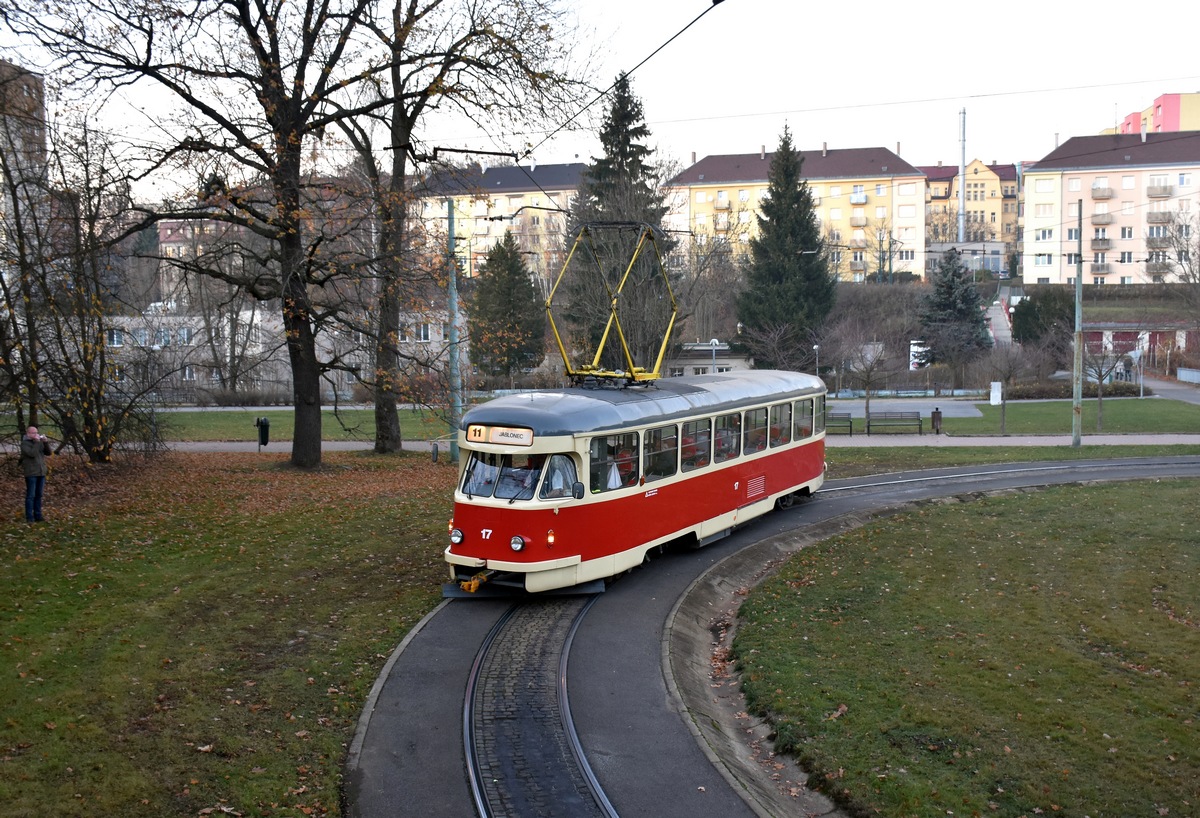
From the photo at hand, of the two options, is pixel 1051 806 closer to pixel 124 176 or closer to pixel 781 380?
pixel 781 380

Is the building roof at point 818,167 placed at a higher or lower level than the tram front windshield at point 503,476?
higher

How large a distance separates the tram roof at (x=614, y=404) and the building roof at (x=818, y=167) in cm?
7148

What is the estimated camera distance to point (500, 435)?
13.3m

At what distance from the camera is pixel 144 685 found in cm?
945

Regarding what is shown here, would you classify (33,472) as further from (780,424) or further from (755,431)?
(780,424)

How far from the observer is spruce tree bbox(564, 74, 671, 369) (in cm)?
3775

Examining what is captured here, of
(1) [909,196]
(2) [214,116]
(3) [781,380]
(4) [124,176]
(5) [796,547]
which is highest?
(1) [909,196]

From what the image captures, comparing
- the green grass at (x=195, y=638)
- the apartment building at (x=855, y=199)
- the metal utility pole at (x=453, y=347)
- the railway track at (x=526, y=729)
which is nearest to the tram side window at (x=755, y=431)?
the green grass at (x=195, y=638)

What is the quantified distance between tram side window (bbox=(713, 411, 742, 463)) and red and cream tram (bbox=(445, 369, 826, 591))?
0.12 feet

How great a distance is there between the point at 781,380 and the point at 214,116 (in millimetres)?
13651

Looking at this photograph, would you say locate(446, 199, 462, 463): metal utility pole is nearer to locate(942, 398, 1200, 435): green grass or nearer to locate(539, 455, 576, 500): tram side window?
locate(539, 455, 576, 500): tram side window

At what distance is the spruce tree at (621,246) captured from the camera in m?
37.8

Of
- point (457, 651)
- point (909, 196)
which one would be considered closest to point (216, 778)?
point (457, 651)

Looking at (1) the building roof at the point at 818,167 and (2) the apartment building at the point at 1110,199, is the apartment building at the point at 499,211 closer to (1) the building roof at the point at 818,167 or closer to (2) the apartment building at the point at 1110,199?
(1) the building roof at the point at 818,167
